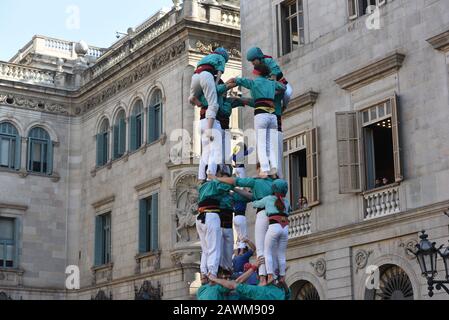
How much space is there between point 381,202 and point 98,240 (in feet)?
56.4

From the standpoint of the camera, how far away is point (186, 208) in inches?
1207

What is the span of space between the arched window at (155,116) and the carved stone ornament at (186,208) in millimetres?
2990

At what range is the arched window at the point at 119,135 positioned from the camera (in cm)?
3594

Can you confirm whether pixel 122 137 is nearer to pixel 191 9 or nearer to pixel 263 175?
pixel 191 9

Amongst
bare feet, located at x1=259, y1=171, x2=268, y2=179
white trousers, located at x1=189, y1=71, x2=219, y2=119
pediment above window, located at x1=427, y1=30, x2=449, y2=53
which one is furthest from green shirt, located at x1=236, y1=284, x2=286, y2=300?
pediment above window, located at x1=427, y1=30, x2=449, y2=53

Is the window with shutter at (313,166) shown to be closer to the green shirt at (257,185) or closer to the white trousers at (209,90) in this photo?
the white trousers at (209,90)

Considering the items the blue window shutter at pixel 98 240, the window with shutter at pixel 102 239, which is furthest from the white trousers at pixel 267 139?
the blue window shutter at pixel 98 240

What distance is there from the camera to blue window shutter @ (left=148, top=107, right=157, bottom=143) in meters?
33.6

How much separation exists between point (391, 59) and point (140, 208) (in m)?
14.3

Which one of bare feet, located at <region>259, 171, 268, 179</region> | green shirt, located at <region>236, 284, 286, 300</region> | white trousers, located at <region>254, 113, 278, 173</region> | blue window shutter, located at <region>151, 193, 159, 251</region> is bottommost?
green shirt, located at <region>236, 284, 286, 300</region>

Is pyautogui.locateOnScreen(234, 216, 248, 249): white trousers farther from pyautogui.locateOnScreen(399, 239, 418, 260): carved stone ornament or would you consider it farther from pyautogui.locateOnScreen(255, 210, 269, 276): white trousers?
pyautogui.locateOnScreen(399, 239, 418, 260): carved stone ornament

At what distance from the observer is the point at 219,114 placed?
1324cm

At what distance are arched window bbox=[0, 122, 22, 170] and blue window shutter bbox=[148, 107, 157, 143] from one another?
268 inches

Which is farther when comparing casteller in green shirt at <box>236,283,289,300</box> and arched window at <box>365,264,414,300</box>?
arched window at <box>365,264,414,300</box>
